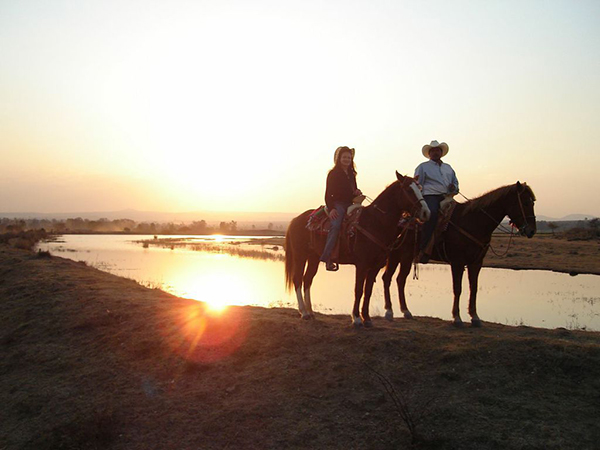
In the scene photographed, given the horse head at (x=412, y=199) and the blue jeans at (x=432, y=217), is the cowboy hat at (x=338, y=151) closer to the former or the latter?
the horse head at (x=412, y=199)

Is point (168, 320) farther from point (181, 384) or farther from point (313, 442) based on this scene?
point (313, 442)

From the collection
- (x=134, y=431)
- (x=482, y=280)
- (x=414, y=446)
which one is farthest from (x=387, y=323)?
(x=482, y=280)

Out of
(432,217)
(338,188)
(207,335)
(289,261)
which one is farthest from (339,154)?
(207,335)

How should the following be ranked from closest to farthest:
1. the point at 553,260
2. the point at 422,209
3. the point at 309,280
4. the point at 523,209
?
the point at 422,209 < the point at 523,209 < the point at 309,280 < the point at 553,260

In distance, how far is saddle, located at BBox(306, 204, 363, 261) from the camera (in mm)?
7824

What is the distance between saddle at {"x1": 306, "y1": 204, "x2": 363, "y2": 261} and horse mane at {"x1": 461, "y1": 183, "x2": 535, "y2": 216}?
212 centimetres

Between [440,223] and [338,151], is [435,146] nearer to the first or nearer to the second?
[440,223]

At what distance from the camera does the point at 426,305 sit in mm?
15188

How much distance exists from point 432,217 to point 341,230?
178cm

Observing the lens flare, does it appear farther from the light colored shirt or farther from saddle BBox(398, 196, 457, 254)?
the light colored shirt

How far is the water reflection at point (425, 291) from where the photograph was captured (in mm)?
13500

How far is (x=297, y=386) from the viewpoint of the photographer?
5855 mm

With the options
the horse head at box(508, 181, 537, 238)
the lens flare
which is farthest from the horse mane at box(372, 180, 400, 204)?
the lens flare

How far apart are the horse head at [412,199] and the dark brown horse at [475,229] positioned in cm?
112
